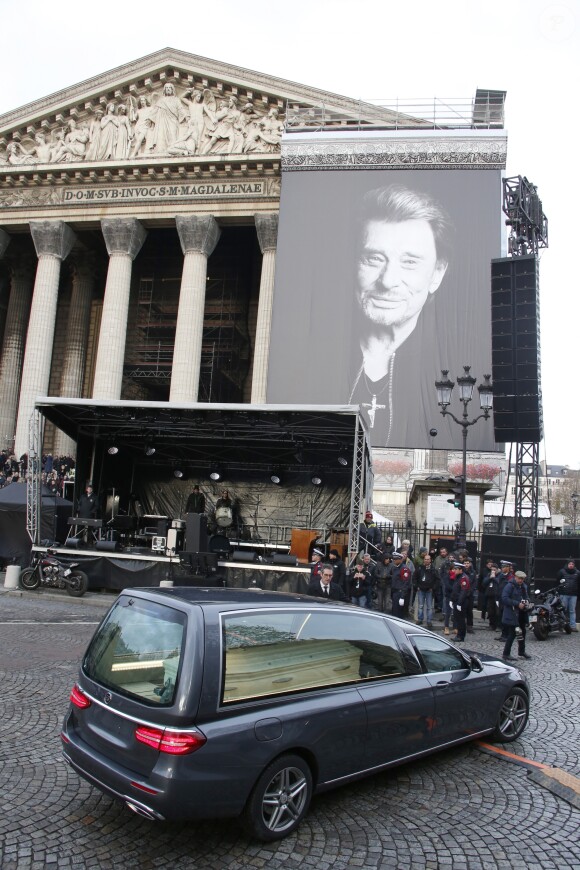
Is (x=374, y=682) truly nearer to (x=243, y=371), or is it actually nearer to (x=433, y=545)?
(x=433, y=545)

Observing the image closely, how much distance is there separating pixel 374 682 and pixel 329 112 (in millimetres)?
30008

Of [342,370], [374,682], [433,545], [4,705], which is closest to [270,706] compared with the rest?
[374,682]

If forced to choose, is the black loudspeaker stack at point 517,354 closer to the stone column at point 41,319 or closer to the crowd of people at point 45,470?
the crowd of people at point 45,470

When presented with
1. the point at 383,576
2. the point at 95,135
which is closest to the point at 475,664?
the point at 383,576

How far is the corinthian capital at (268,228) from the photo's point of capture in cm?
2936

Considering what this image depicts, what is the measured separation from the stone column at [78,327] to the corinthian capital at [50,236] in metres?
3.91

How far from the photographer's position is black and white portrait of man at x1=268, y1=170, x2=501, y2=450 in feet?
79.6

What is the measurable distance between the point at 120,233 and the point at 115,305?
12.2 ft

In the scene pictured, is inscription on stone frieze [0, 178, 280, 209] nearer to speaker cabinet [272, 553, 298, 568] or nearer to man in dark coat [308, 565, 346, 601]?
speaker cabinet [272, 553, 298, 568]

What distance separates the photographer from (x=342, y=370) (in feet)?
82.0

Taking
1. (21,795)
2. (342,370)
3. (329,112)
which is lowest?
(21,795)

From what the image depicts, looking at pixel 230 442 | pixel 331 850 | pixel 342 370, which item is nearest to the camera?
pixel 331 850

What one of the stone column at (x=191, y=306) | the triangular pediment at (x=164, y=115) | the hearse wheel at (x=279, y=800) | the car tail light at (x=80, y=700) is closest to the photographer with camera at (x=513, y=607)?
the hearse wheel at (x=279, y=800)

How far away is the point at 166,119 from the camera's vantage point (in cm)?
3056
